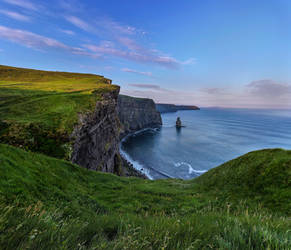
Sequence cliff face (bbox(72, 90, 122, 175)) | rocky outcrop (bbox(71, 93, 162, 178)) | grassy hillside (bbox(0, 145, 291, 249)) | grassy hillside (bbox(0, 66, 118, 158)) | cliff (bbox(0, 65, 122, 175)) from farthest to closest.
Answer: rocky outcrop (bbox(71, 93, 162, 178))
cliff face (bbox(72, 90, 122, 175))
cliff (bbox(0, 65, 122, 175))
grassy hillside (bbox(0, 66, 118, 158))
grassy hillside (bbox(0, 145, 291, 249))

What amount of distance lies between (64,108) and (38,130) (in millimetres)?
8002

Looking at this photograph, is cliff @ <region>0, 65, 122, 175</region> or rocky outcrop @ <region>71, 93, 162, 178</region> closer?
cliff @ <region>0, 65, 122, 175</region>

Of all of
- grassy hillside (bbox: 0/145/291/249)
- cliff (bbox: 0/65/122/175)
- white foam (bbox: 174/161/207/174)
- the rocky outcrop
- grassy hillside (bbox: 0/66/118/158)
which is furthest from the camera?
white foam (bbox: 174/161/207/174)

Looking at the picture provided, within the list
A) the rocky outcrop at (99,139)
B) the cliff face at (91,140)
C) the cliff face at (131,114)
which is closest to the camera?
the cliff face at (91,140)

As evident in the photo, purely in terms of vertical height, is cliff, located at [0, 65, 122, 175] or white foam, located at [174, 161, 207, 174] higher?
cliff, located at [0, 65, 122, 175]

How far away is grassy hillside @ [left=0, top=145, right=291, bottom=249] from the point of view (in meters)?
2.41

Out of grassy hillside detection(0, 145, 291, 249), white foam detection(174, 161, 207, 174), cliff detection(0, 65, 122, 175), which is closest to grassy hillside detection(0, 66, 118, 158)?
cliff detection(0, 65, 122, 175)

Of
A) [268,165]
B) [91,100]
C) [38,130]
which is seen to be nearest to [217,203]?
[268,165]

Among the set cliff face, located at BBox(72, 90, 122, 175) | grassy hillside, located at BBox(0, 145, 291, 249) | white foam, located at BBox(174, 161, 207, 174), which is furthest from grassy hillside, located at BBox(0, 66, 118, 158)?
white foam, located at BBox(174, 161, 207, 174)

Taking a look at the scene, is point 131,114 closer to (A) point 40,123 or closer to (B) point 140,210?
(A) point 40,123

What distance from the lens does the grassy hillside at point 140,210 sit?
2.41 m

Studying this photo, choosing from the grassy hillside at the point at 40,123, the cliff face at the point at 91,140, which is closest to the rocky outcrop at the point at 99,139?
the cliff face at the point at 91,140

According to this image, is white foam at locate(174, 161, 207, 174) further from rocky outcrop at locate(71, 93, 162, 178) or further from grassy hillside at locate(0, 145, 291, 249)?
grassy hillside at locate(0, 145, 291, 249)

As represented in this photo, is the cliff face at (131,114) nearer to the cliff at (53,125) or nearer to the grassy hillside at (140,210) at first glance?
the cliff at (53,125)
